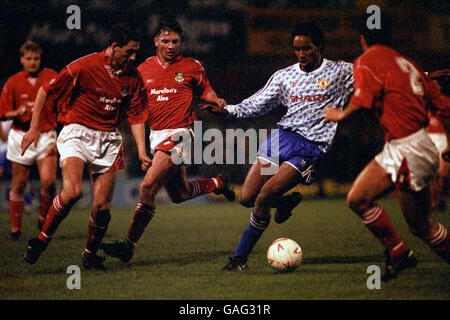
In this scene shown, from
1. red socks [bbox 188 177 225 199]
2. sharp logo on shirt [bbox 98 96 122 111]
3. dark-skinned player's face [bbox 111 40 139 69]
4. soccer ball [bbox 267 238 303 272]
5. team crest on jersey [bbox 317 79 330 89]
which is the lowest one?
soccer ball [bbox 267 238 303 272]

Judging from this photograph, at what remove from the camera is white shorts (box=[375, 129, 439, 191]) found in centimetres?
447

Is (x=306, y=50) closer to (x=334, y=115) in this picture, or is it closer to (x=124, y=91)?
(x=334, y=115)

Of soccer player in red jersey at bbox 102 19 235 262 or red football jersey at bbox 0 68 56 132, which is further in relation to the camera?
red football jersey at bbox 0 68 56 132

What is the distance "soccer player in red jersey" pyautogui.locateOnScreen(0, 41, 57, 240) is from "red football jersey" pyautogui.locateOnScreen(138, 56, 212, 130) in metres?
1.74

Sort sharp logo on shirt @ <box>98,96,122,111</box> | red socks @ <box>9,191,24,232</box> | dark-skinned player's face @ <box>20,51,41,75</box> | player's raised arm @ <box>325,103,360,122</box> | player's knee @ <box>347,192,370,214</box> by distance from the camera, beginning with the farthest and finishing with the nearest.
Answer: red socks @ <box>9,191,24,232</box>, dark-skinned player's face @ <box>20,51,41,75</box>, sharp logo on shirt @ <box>98,96,122,111</box>, player's knee @ <box>347,192,370,214</box>, player's raised arm @ <box>325,103,360,122</box>

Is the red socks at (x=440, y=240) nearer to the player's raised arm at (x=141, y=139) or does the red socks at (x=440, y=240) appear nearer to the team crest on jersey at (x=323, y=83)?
the team crest on jersey at (x=323, y=83)

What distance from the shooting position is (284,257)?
5.27m

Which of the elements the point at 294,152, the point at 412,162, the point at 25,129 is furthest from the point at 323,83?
the point at 25,129

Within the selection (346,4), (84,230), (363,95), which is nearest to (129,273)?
(363,95)

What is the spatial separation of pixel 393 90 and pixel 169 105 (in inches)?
96.5

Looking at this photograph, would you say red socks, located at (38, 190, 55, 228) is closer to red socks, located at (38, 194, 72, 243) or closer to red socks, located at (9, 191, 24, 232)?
red socks, located at (9, 191, 24, 232)

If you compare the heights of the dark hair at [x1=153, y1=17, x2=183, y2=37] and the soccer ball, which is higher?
the dark hair at [x1=153, y1=17, x2=183, y2=37]

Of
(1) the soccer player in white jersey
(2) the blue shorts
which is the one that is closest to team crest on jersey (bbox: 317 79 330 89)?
(1) the soccer player in white jersey
